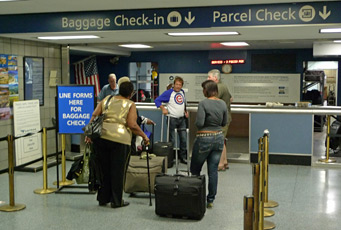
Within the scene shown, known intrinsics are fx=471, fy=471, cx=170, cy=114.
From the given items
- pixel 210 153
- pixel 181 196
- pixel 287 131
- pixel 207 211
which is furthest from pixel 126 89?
pixel 287 131

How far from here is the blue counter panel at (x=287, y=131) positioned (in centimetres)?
798

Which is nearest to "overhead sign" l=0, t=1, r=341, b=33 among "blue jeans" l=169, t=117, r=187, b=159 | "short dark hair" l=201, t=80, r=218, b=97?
"short dark hair" l=201, t=80, r=218, b=97

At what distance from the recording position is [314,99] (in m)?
13.1

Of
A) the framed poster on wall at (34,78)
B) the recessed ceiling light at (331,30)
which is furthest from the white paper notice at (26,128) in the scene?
the recessed ceiling light at (331,30)

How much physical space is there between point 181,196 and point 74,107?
7.17 ft

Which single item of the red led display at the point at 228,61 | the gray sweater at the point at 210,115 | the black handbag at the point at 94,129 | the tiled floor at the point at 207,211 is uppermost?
the red led display at the point at 228,61

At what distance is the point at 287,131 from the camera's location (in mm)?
8047

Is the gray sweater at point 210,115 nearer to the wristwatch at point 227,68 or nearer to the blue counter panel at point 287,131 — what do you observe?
the blue counter panel at point 287,131

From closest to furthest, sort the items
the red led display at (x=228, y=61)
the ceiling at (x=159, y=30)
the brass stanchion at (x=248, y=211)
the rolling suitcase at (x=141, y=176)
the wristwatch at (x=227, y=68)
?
the brass stanchion at (x=248, y=211) < the rolling suitcase at (x=141, y=176) < the ceiling at (x=159, y=30) < the red led display at (x=228, y=61) < the wristwatch at (x=227, y=68)

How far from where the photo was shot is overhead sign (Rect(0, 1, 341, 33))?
5.71 m

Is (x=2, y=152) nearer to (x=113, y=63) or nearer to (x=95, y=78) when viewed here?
(x=95, y=78)

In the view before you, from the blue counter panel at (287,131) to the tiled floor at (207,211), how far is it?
998 millimetres

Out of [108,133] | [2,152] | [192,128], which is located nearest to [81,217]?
[108,133]

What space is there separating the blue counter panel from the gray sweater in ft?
10.1
